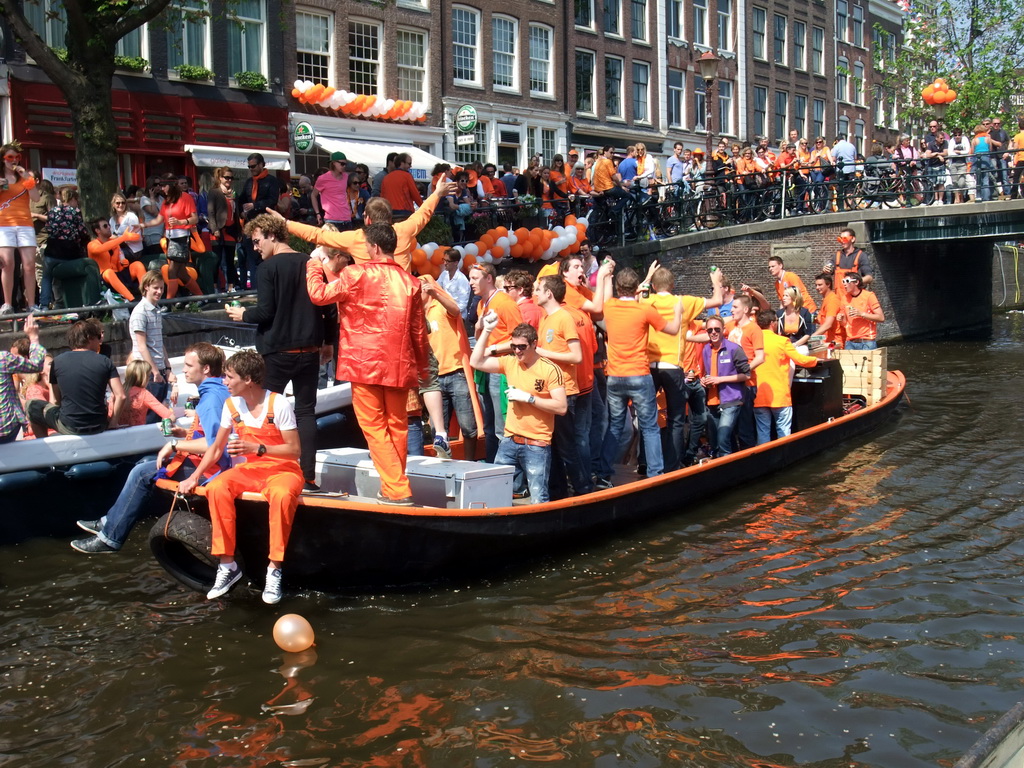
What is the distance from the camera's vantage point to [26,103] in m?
19.6

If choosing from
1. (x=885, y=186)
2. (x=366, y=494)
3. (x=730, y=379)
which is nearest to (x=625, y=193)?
(x=885, y=186)

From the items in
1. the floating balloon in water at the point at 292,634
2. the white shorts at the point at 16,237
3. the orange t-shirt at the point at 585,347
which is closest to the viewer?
the floating balloon in water at the point at 292,634

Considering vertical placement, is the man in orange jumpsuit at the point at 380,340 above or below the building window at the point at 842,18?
below

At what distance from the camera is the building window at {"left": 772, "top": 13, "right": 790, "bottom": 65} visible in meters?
42.0

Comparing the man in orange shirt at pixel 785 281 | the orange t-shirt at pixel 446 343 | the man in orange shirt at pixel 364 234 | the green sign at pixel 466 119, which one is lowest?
the orange t-shirt at pixel 446 343

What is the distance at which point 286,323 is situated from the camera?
7188mm

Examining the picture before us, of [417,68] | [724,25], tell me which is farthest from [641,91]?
[417,68]

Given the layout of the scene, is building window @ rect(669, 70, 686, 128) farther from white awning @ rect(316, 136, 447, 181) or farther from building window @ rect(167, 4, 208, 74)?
building window @ rect(167, 4, 208, 74)

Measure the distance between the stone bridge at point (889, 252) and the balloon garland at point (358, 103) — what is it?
21.0 feet

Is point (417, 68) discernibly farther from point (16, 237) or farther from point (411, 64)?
point (16, 237)

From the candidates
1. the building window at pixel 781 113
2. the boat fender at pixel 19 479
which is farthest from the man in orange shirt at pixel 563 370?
the building window at pixel 781 113

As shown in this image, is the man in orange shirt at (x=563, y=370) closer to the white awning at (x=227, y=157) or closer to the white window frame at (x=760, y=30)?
the white awning at (x=227, y=157)

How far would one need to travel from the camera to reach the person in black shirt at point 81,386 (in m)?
8.48

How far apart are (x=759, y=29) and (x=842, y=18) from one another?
7.52 meters
